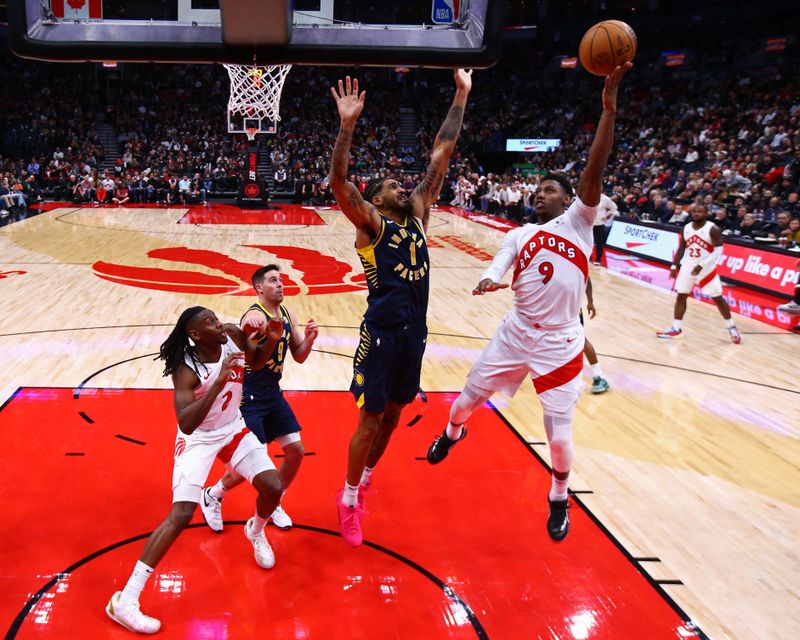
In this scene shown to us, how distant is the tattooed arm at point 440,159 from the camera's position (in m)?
4.18

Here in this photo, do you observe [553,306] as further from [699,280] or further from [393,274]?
[699,280]

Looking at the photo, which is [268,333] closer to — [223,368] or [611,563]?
[223,368]

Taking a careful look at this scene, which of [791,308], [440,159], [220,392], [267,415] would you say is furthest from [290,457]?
[791,308]

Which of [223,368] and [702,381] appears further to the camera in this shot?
[702,381]

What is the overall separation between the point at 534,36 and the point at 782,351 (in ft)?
101

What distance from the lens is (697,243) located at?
8.96 meters

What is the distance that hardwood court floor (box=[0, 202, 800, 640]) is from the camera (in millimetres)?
4059

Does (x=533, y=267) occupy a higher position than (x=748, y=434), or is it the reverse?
(x=533, y=267)

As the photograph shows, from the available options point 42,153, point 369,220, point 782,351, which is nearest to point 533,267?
point 369,220

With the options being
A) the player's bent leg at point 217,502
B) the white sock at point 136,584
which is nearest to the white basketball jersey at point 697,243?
the player's bent leg at point 217,502

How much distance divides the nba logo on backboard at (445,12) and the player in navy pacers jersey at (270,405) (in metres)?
1.96

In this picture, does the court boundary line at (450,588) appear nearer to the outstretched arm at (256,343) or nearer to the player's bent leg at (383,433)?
the player's bent leg at (383,433)

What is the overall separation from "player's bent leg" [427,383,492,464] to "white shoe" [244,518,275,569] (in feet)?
4.20

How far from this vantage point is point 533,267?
404 centimetres
